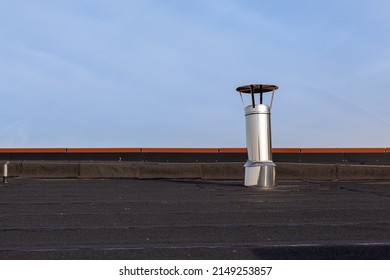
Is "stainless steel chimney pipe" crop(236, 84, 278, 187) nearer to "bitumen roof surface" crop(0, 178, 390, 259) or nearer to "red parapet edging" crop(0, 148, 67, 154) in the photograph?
"bitumen roof surface" crop(0, 178, 390, 259)

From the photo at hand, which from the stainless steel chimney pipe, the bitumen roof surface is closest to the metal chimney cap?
the stainless steel chimney pipe

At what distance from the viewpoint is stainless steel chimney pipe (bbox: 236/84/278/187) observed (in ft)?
51.9

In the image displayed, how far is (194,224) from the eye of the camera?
8.33 m

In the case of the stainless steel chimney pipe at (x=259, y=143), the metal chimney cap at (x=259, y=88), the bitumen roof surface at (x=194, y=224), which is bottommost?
the bitumen roof surface at (x=194, y=224)

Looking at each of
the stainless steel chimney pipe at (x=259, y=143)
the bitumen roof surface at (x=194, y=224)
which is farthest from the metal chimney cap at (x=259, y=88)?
the bitumen roof surface at (x=194, y=224)

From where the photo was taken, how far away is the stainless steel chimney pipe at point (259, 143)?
1580 centimetres

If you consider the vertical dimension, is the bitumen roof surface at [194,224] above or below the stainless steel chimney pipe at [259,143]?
below

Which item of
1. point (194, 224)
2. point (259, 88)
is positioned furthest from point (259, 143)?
point (194, 224)

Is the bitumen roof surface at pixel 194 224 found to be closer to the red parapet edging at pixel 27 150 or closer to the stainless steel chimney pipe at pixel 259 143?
the stainless steel chimney pipe at pixel 259 143

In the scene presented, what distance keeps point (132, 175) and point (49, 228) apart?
12.4m

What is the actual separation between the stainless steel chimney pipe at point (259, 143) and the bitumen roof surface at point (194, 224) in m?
1.55

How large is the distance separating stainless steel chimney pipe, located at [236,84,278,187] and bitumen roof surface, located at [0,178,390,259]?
5.08 ft
